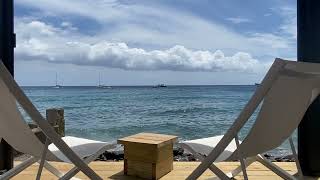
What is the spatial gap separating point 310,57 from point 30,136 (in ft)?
7.13

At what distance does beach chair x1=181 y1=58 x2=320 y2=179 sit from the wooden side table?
87 cm

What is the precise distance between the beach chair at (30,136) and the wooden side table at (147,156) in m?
0.48

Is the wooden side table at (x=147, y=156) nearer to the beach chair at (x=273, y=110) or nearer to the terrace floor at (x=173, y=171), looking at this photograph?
the terrace floor at (x=173, y=171)

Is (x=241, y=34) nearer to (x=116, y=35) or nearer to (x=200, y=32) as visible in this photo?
(x=200, y=32)

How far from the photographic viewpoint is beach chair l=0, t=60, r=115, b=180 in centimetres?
168

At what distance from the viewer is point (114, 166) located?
3.26m

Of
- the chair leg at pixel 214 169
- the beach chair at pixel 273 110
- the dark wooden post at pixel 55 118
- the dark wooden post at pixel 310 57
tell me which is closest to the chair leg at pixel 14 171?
the chair leg at pixel 214 169

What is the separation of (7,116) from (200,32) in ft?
111

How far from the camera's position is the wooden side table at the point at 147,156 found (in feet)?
9.41

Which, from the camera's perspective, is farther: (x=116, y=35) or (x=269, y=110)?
(x=116, y=35)

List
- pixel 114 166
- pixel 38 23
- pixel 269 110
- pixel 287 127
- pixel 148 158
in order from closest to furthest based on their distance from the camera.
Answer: pixel 269 110, pixel 287 127, pixel 148 158, pixel 114 166, pixel 38 23

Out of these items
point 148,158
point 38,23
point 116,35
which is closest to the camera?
point 148,158

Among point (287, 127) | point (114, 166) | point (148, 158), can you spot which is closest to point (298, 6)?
point (287, 127)

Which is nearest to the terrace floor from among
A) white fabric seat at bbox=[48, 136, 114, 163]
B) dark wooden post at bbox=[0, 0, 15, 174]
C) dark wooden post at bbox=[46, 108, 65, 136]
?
dark wooden post at bbox=[0, 0, 15, 174]
